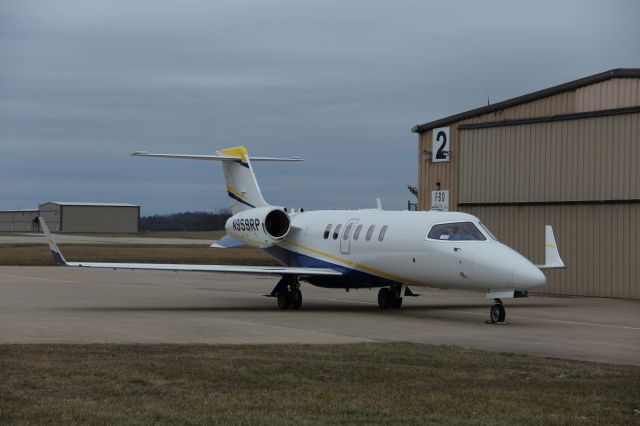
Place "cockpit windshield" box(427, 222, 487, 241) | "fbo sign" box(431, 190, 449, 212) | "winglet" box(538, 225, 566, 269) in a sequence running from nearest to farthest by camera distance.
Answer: "cockpit windshield" box(427, 222, 487, 241) → "winglet" box(538, 225, 566, 269) → "fbo sign" box(431, 190, 449, 212)

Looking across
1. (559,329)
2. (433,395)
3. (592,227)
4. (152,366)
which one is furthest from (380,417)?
(592,227)

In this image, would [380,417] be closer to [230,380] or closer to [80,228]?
[230,380]

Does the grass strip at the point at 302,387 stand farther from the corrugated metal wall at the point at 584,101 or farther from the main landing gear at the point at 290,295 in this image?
the corrugated metal wall at the point at 584,101

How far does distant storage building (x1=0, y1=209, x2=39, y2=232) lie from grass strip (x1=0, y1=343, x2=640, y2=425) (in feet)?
356

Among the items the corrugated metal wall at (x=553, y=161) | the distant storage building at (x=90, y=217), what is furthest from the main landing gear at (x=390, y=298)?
the distant storage building at (x=90, y=217)

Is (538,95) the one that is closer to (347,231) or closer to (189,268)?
(347,231)

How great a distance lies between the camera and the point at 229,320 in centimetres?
1902

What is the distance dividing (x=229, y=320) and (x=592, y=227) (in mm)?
12813

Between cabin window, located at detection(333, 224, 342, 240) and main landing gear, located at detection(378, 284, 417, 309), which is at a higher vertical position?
cabin window, located at detection(333, 224, 342, 240)

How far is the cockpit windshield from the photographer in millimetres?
19703

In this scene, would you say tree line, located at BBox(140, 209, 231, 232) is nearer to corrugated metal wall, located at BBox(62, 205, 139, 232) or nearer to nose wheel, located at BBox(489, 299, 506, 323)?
corrugated metal wall, located at BBox(62, 205, 139, 232)

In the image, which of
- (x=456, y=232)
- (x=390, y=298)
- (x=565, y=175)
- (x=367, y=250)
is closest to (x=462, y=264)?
(x=456, y=232)

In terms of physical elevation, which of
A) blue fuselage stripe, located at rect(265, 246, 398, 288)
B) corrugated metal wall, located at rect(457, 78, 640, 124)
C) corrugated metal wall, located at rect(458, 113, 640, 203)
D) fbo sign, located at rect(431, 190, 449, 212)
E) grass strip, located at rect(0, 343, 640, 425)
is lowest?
grass strip, located at rect(0, 343, 640, 425)

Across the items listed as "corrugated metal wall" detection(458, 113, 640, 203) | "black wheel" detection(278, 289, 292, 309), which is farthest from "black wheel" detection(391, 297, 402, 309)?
"corrugated metal wall" detection(458, 113, 640, 203)
